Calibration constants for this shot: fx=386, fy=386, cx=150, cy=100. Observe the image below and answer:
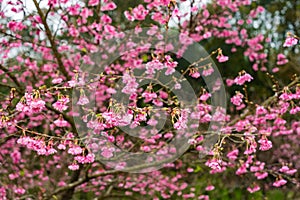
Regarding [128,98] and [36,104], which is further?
[128,98]

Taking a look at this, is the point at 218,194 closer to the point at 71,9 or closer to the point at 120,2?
the point at 120,2

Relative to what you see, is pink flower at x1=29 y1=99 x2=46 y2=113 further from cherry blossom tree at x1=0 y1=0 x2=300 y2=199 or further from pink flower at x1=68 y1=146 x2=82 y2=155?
pink flower at x1=68 y1=146 x2=82 y2=155

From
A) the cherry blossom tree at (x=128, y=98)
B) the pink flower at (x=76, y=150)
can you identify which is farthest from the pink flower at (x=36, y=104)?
the pink flower at (x=76, y=150)

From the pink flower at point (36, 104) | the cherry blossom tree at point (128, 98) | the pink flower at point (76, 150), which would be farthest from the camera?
the cherry blossom tree at point (128, 98)

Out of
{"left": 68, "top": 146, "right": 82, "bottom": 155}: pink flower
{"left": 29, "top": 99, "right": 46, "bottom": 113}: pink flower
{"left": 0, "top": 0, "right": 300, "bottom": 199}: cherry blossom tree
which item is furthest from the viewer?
{"left": 0, "top": 0, "right": 300, "bottom": 199}: cherry blossom tree

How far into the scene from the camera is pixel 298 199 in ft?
22.5

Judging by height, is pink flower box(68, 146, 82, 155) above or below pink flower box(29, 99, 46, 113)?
below

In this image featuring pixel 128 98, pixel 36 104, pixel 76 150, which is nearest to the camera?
pixel 36 104

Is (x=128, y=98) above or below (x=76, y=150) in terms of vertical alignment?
above

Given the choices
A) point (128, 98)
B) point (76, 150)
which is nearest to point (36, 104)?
point (76, 150)

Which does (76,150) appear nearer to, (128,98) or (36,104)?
(36,104)

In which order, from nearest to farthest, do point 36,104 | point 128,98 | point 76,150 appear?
1. point 36,104
2. point 76,150
3. point 128,98

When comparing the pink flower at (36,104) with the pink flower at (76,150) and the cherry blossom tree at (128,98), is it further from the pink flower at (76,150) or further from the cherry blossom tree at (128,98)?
the pink flower at (76,150)

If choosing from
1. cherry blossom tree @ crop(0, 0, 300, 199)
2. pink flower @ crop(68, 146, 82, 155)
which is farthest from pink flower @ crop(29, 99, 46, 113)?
pink flower @ crop(68, 146, 82, 155)
